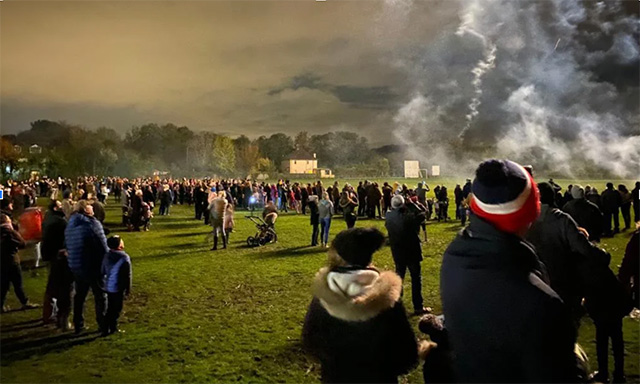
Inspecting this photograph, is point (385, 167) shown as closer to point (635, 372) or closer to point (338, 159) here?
point (338, 159)

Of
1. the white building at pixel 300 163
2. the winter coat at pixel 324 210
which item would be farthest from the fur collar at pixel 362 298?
the white building at pixel 300 163

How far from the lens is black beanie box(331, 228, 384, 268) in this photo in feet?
7.00

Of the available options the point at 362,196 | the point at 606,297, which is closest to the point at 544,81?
the point at 362,196

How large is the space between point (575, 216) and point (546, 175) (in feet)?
25.1

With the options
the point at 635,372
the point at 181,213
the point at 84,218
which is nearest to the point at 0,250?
the point at 84,218

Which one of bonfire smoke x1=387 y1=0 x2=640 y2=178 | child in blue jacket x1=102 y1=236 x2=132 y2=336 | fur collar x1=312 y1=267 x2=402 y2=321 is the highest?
bonfire smoke x1=387 y1=0 x2=640 y2=178

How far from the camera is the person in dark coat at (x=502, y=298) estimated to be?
1.29 m

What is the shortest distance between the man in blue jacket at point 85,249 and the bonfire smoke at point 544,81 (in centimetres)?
1186

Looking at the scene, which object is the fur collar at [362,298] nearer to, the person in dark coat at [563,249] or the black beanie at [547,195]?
the person in dark coat at [563,249]

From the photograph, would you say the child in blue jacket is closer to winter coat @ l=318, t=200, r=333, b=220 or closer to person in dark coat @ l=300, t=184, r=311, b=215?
winter coat @ l=318, t=200, r=333, b=220

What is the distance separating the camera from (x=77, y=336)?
5371 mm

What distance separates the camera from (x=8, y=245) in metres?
5.78

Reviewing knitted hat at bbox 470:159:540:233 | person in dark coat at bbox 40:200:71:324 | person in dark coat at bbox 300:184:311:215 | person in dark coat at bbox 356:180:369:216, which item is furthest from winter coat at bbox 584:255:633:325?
person in dark coat at bbox 300:184:311:215

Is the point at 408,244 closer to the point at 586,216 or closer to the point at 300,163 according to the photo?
the point at 586,216
